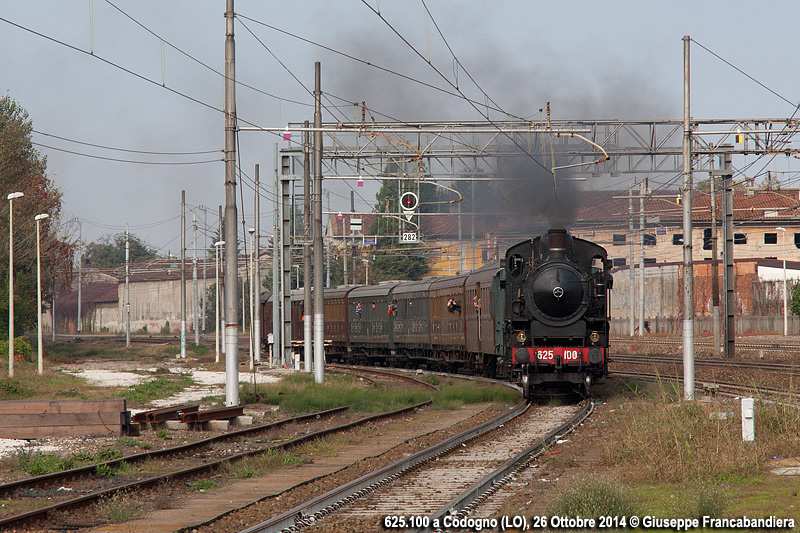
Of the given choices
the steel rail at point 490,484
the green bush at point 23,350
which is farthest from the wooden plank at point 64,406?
the green bush at point 23,350

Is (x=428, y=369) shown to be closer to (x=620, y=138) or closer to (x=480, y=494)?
(x=620, y=138)

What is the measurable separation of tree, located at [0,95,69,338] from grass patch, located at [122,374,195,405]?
2040 centimetres

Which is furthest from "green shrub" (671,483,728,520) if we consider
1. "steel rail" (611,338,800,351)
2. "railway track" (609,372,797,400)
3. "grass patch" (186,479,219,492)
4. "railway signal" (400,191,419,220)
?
"steel rail" (611,338,800,351)

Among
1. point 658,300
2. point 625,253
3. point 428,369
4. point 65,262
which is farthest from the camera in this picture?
point 625,253

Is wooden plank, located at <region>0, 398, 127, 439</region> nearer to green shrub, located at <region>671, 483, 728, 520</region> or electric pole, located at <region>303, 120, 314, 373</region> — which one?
green shrub, located at <region>671, 483, 728, 520</region>

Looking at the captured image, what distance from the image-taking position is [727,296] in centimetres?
3516

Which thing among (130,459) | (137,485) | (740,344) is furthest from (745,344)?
(137,485)

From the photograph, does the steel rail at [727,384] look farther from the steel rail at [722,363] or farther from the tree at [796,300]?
the tree at [796,300]

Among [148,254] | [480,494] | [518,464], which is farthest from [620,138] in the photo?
[148,254]

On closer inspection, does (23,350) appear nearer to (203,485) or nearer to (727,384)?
(727,384)

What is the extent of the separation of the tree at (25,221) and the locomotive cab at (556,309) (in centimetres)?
3329

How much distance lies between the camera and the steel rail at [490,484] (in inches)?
338

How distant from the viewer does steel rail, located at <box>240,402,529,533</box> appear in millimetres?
8266

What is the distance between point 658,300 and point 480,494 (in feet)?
209
